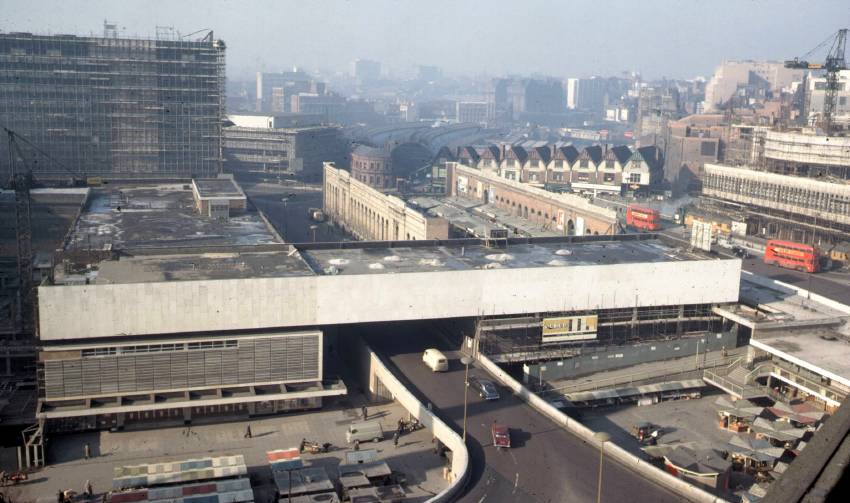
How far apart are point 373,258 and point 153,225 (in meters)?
14.7

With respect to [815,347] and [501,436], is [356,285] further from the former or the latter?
[815,347]

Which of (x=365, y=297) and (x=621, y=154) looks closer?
(x=365, y=297)

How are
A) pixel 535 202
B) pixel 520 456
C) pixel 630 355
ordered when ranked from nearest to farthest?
pixel 520 456
pixel 630 355
pixel 535 202

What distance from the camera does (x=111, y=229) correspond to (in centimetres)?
4200

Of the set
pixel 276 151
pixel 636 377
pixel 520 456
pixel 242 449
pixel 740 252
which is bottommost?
pixel 242 449

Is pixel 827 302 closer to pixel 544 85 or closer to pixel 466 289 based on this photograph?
pixel 466 289

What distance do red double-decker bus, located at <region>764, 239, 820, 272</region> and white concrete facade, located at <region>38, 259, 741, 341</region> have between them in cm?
1601

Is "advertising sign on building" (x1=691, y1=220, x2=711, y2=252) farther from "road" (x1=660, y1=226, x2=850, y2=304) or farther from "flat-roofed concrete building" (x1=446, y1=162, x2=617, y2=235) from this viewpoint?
"flat-roofed concrete building" (x1=446, y1=162, x2=617, y2=235)

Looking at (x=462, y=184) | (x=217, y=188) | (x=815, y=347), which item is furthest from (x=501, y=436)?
(x=462, y=184)

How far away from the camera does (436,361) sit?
97.1 ft

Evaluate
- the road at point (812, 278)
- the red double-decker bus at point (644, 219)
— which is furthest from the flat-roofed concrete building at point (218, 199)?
the red double-decker bus at point (644, 219)

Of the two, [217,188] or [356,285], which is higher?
[217,188]

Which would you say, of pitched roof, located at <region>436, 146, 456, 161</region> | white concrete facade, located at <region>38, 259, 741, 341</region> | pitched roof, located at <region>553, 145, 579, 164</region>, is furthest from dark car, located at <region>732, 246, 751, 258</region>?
pitched roof, located at <region>436, 146, 456, 161</region>

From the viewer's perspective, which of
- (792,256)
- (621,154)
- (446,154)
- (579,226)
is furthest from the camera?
(446,154)
